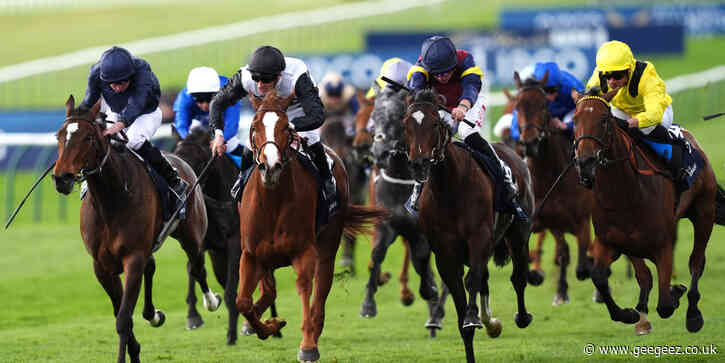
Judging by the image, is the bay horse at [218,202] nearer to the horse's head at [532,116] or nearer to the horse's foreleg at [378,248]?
the horse's foreleg at [378,248]

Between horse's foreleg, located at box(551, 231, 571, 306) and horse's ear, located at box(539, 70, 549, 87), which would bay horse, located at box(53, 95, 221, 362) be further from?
horse's foreleg, located at box(551, 231, 571, 306)

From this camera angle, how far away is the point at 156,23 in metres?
46.9

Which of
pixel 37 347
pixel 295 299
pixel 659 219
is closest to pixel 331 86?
pixel 295 299

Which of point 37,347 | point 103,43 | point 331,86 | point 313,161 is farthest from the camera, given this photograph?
point 103,43

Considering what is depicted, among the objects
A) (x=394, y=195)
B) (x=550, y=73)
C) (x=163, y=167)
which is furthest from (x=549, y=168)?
(x=163, y=167)

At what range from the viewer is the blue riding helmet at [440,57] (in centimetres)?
818

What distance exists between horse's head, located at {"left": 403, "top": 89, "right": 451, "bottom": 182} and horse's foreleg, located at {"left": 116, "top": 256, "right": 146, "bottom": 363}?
1894mm

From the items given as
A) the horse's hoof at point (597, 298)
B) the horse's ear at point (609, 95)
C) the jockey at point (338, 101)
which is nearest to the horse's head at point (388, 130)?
the horse's ear at point (609, 95)

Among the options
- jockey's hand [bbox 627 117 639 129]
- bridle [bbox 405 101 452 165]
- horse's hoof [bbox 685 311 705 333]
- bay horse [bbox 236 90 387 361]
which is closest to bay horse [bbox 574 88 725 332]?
jockey's hand [bbox 627 117 639 129]

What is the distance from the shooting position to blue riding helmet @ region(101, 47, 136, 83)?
26.5 ft

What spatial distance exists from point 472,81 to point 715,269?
6481 mm

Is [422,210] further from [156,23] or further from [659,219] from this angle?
[156,23]

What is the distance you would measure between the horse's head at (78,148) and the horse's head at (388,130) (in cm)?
→ 257

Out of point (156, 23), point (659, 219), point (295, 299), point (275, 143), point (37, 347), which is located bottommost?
point (156, 23)
